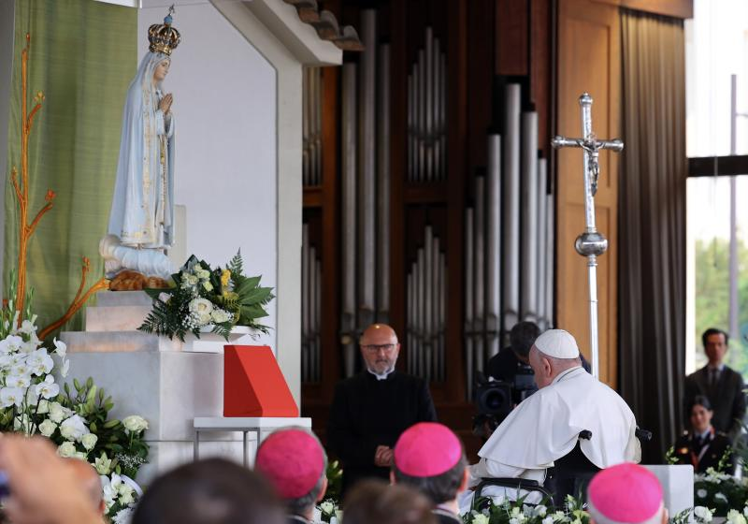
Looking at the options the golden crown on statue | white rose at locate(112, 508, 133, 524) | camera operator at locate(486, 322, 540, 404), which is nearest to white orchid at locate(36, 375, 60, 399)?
white rose at locate(112, 508, 133, 524)

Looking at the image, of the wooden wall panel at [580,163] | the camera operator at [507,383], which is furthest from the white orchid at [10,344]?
the wooden wall panel at [580,163]

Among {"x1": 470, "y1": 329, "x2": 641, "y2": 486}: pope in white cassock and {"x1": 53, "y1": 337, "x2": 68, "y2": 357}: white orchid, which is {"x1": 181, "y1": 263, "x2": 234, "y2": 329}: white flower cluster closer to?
{"x1": 53, "y1": 337, "x2": 68, "y2": 357}: white orchid

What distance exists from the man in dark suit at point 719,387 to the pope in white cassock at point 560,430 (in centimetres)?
555

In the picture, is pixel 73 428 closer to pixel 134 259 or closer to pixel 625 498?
pixel 134 259

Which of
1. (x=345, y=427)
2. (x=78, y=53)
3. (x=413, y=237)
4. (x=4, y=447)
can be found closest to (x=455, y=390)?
(x=413, y=237)

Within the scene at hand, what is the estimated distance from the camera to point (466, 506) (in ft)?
20.6

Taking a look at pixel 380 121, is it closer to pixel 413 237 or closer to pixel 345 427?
pixel 413 237

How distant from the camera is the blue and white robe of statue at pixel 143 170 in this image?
677 cm

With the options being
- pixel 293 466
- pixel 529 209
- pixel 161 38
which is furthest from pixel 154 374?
pixel 529 209

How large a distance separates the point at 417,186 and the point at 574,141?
3.79 metres

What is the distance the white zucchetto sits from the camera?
22.1 feet

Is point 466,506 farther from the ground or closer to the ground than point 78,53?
closer to the ground

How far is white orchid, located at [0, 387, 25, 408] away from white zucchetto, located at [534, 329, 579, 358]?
2446 mm

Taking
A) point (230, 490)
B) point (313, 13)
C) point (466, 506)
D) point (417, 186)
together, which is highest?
point (313, 13)
